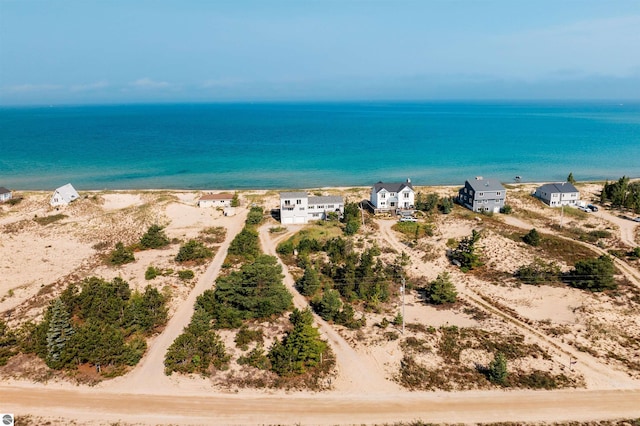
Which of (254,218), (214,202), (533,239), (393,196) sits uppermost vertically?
(393,196)

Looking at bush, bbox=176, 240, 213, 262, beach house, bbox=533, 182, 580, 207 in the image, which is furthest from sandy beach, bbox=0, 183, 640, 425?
beach house, bbox=533, 182, 580, 207

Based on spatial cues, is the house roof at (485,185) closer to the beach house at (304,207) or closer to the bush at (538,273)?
the beach house at (304,207)

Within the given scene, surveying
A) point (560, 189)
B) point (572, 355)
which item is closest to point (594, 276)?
point (572, 355)

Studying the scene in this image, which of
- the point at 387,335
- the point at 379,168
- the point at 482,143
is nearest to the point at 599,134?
the point at 482,143

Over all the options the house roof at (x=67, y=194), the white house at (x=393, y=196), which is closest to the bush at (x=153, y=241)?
the house roof at (x=67, y=194)

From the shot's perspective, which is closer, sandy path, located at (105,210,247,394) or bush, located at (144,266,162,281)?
sandy path, located at (105,210,247,394)

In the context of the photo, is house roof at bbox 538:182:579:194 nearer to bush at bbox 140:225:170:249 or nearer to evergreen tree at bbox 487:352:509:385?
evergreen tree at bbox 487:352:509:385

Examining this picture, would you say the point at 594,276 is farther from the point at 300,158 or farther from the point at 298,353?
the point at 300,158
